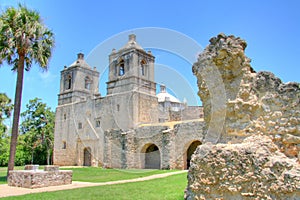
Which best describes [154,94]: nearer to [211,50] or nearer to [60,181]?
[60,181]

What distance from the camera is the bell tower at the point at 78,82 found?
30.6m

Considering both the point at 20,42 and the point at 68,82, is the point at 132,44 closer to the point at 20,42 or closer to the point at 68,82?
the point at 68,82

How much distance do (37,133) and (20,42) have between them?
22.8 m

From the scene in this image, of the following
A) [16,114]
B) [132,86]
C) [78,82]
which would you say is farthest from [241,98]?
[78,82]

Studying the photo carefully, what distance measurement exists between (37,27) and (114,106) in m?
12.9

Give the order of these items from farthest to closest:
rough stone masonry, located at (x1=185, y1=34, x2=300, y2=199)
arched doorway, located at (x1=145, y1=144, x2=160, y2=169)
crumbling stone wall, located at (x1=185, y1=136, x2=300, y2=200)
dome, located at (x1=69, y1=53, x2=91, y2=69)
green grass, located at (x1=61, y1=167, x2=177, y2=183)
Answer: dome, located at (x1=69, y1=53, x2=91, y2=69) < arched doorway, located at (x1=145, y1=144, x2=160, y2=169) < green grass, located at (x1=61, y1=167, x2=177, y2=183) < rough stone masonry, located at (x1=185, y1=34, x2=300, y2=199) < crumbling stone wall, located at (x1=185, y1=136, x2=300, y2=200)

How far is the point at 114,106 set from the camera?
84.5 feet

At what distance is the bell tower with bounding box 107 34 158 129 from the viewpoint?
2459 centimetres

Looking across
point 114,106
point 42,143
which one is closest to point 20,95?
point 114,106

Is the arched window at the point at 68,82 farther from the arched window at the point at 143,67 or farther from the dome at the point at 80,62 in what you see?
the arched window at the point at 143,67

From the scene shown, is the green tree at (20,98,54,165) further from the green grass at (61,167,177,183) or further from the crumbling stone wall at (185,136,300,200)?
the crumbling stone wall at (185,136,300,200)

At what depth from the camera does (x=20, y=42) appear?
43.6ft

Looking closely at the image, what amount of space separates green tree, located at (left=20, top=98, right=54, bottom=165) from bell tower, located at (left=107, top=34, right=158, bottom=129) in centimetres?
1207

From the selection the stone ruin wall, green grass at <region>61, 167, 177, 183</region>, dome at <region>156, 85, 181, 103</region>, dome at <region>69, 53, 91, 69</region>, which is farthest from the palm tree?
dome at <region>156, 85, 181, 103</region>
